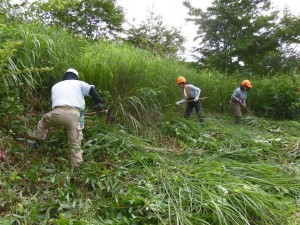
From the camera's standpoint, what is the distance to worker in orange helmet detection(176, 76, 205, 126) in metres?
5.65

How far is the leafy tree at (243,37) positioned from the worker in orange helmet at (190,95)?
5.52 m

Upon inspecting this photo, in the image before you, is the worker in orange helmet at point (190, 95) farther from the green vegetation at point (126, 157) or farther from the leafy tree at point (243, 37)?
the leafy tree at point (243, 37)

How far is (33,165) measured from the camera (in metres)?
3.03

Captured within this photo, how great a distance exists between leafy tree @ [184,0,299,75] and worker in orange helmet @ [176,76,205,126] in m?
5.52

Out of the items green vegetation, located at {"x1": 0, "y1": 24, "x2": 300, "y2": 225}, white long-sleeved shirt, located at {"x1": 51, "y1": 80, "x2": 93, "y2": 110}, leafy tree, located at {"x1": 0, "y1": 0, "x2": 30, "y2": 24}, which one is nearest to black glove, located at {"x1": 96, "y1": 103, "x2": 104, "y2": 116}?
green vegetation, located at {"x1": 0, "y1": 24, "x2": 300, "y2": 225}

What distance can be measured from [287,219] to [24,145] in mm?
3252

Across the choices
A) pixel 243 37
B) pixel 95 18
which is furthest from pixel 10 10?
pixel 243 37

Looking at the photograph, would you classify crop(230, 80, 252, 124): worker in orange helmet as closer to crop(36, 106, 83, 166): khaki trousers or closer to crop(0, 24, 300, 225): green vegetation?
crop(0, 24, 300, 225): green vegetation

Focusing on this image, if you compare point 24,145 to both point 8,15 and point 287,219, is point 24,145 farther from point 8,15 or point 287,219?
point 287,219

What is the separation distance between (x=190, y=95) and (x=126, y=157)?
2926 mm

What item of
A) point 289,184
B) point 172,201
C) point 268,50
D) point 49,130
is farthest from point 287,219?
point 268,50

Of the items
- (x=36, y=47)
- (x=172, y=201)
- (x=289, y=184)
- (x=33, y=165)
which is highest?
(x=36, y=47)

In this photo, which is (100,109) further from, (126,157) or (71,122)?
(126,157)

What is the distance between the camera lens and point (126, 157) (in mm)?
3404
